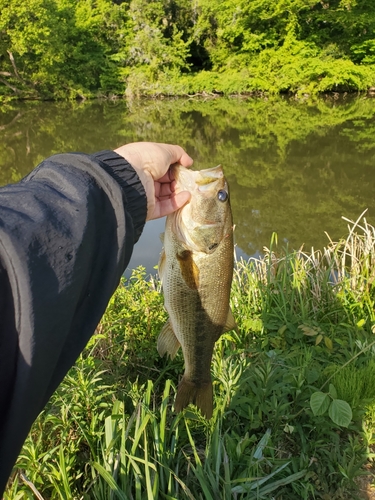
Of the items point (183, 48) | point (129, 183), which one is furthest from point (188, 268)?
point (183, 48)

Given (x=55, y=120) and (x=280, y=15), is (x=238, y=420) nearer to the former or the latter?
(x=55, y=120)

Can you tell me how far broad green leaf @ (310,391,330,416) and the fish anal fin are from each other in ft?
3.43

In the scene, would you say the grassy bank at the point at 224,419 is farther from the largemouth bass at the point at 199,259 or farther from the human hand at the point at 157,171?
the human hand at the point at 157,171

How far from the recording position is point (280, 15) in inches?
1171

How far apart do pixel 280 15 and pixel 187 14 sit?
8.47 meters

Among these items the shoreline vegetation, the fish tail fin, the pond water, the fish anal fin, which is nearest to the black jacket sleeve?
the fish anal fin

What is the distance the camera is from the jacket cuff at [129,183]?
4.82 ft

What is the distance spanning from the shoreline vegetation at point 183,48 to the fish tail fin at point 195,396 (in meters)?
27.7

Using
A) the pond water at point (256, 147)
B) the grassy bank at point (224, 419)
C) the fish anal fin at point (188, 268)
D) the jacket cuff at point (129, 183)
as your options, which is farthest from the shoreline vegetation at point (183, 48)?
the jacket cuff at point (129, 183)

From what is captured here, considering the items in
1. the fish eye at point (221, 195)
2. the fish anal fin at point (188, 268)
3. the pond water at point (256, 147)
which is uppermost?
the fish eye at point (221, 195)

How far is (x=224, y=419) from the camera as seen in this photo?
2.80 meters

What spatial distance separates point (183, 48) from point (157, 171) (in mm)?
34380

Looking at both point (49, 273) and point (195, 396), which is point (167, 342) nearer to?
point (195, 396)

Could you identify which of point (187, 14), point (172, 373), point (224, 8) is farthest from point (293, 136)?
point (187, 14)
